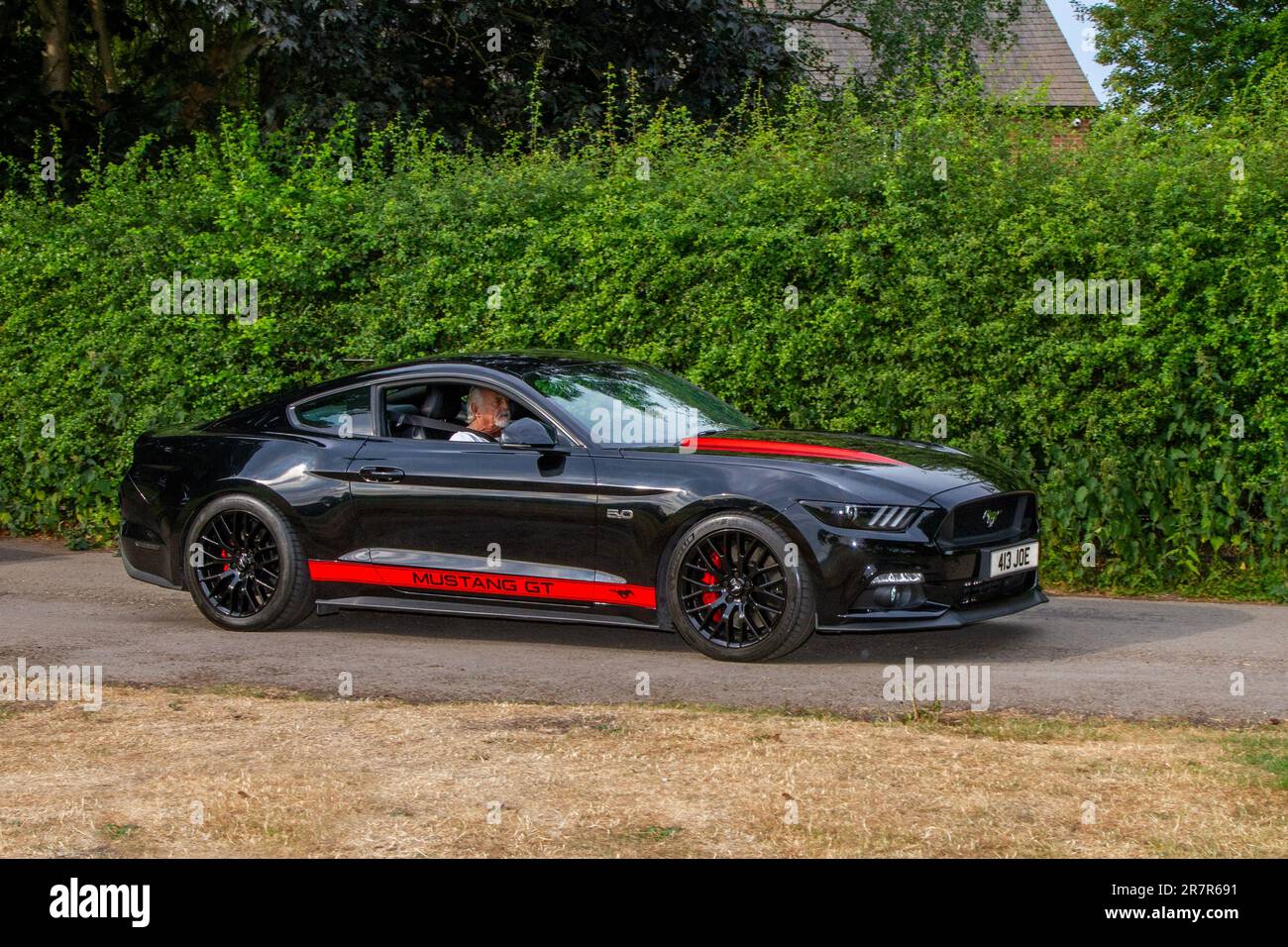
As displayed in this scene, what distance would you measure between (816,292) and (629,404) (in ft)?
8.95

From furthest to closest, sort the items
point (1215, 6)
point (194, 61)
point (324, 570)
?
point (1215, 6) → point (194, 61) → point (324, 570)

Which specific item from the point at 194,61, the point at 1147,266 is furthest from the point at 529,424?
the point at 194,61

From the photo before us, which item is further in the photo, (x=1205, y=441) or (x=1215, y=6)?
(x=1215, y=6)

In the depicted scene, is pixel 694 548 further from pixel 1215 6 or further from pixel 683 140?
pixel 1215 6

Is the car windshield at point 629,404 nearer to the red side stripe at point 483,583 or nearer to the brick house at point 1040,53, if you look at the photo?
the red side stripe at point 483,583

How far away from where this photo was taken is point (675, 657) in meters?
8.55

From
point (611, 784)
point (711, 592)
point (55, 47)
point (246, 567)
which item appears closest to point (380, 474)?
point (246, 567)

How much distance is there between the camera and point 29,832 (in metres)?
5.24

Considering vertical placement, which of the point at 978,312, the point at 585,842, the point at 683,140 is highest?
the point at 683,140

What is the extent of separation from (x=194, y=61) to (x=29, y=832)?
17.6 meters

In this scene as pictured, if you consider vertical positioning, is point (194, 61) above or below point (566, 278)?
above

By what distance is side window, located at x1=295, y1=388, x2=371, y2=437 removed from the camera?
9367 mm

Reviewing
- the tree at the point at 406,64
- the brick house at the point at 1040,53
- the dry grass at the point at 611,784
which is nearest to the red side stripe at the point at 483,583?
the dry grass at the point at 611,784

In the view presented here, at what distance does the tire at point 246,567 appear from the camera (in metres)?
9.19
